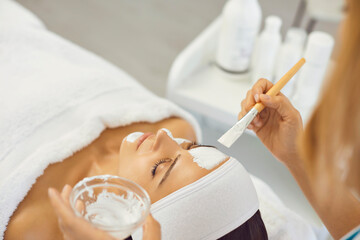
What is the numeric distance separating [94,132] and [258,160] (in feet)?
2.36

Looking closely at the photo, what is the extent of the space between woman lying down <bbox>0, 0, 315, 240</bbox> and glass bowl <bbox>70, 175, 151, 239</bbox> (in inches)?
6.8

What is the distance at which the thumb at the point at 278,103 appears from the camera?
0.96 metres

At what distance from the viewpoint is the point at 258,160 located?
166 cm

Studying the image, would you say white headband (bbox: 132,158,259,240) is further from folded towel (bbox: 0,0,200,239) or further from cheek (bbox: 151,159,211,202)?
folded towel (bbox: 0,0,200,239)

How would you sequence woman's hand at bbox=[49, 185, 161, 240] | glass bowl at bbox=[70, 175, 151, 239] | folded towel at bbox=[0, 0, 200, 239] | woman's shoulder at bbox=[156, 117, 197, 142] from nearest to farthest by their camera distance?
1. woman's hand at bbox=[49, 185, 161, 240]
2. glass bowl at bbox=[70, 175, 151, 239]
3. folded towel at bbox=[0, 0, 200, 239]
4. woman's shoulder at bbox=[156, 117, 197, 142]

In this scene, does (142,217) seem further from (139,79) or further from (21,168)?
(139,79)

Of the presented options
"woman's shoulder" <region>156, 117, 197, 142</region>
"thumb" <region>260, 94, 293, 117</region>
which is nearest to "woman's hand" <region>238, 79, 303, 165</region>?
"thumb" <region>260, 94, 293, 117</region>

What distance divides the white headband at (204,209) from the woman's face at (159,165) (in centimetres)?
2

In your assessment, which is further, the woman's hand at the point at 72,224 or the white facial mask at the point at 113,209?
the white facial mask at the point at 113,209

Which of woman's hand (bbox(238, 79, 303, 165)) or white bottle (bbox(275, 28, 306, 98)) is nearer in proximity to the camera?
woman's hand (bbox(238, 79, 303, 165))

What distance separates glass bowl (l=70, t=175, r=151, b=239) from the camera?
0.72 m

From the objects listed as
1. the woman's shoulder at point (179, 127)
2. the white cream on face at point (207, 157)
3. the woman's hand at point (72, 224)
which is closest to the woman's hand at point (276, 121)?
the white cream on face at point (207, 157)

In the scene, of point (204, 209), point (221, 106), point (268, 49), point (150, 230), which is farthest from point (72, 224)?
point (268, 49)

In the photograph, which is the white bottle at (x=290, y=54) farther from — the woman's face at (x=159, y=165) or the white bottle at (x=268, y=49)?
the woman's face at (x=159, y=165)
